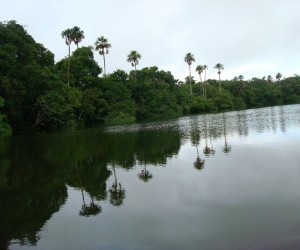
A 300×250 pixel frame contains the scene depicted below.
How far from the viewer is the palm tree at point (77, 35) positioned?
53062mm

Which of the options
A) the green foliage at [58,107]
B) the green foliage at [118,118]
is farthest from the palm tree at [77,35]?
the green foliage at [118,118]

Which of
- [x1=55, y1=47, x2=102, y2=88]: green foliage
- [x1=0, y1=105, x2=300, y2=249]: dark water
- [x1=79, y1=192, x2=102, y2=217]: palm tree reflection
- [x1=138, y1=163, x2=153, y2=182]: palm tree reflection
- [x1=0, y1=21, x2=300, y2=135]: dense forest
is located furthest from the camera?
[x1=55, y1=47, x2=102, y2=88]: green foliage

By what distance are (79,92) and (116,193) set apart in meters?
43.6

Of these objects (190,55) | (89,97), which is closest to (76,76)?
(89,97)

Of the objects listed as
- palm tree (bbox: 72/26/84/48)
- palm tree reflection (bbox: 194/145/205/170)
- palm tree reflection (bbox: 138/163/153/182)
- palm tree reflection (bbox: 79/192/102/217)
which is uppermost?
palm tree (bbox: 72/26/84/48)

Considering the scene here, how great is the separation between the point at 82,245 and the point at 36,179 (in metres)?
7.96

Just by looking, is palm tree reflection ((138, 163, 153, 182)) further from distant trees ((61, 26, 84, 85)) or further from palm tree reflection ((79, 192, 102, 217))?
distant trees ((61, 26, 84, 85))

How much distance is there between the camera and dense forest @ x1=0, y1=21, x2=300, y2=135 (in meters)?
41.9

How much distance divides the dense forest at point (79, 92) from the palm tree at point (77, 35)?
156mm

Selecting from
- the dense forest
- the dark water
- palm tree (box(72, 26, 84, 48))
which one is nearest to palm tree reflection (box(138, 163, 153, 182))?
the dark water

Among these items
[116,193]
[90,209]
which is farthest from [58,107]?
[90,209]

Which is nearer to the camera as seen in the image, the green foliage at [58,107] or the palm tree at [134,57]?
the green foliage at [58,107]

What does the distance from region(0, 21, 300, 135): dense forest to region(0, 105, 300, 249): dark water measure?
25.0m

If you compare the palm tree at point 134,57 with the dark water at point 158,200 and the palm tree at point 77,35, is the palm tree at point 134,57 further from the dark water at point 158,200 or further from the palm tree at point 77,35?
the dark water at point 158,200
